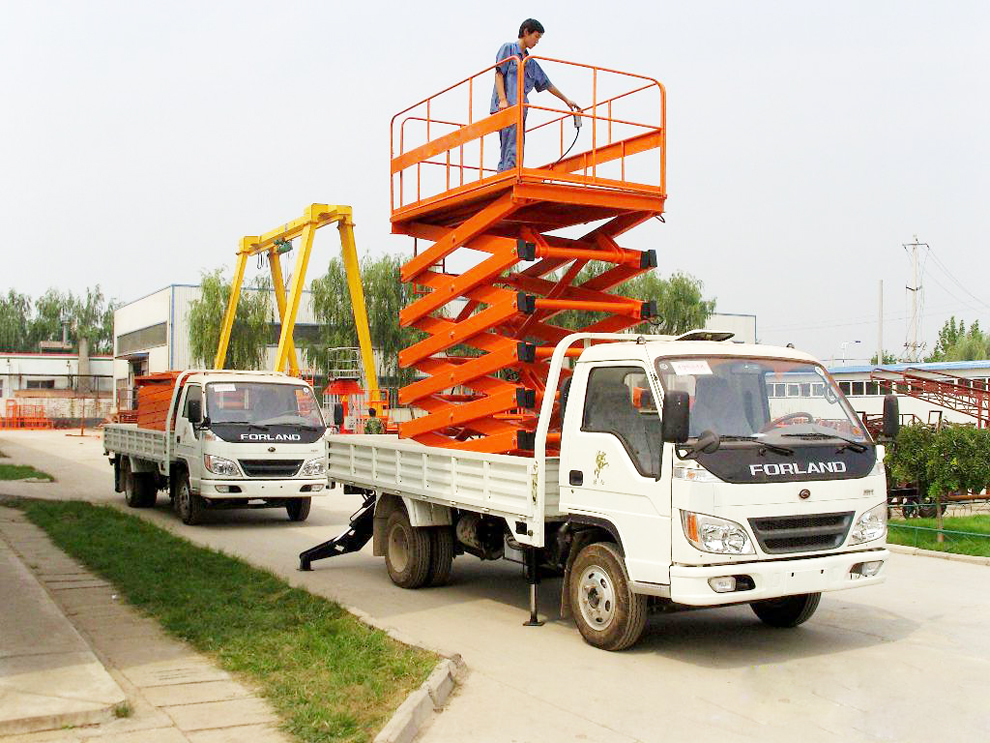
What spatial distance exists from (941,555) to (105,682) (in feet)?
33.5

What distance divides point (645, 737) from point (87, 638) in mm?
4651

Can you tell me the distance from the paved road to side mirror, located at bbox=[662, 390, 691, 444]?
169cm

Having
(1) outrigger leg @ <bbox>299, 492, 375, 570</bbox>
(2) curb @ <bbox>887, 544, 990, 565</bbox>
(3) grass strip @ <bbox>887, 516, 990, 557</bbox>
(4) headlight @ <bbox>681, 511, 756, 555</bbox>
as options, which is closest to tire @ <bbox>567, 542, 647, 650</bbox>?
(4) headlight @ <bbox>681, 511, 756, 555</bbox>

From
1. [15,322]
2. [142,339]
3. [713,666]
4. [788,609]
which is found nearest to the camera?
[713,666]

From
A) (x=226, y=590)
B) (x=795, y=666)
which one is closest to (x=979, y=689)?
(x=795, y=666)

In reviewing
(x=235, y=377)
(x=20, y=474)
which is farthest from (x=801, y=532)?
(x=20, y=474)

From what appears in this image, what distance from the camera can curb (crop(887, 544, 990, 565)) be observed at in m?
12.4

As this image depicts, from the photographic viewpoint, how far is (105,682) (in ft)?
21.4

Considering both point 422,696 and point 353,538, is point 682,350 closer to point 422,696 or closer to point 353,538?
point 422,696

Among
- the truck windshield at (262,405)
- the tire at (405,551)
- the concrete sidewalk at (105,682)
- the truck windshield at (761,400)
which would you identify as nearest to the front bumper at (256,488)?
the truck windshield at (262,405)

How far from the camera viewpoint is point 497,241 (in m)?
9.70

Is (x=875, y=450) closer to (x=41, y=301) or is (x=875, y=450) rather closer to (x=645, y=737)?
(x=645, y=737)

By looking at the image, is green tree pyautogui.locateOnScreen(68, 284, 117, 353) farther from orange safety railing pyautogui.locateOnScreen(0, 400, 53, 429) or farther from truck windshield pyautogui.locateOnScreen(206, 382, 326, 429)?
truck windshield pyautogui.locateOnScreen(206, 382, 326, 429)

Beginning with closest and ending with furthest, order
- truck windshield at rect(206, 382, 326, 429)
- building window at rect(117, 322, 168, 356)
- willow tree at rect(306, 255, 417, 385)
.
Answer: truck windshield at rect(206, 382, 326, 429)
willow tree at rect(306, 255, 417, 385)
building window at rect(117, 322, 168, 356)
